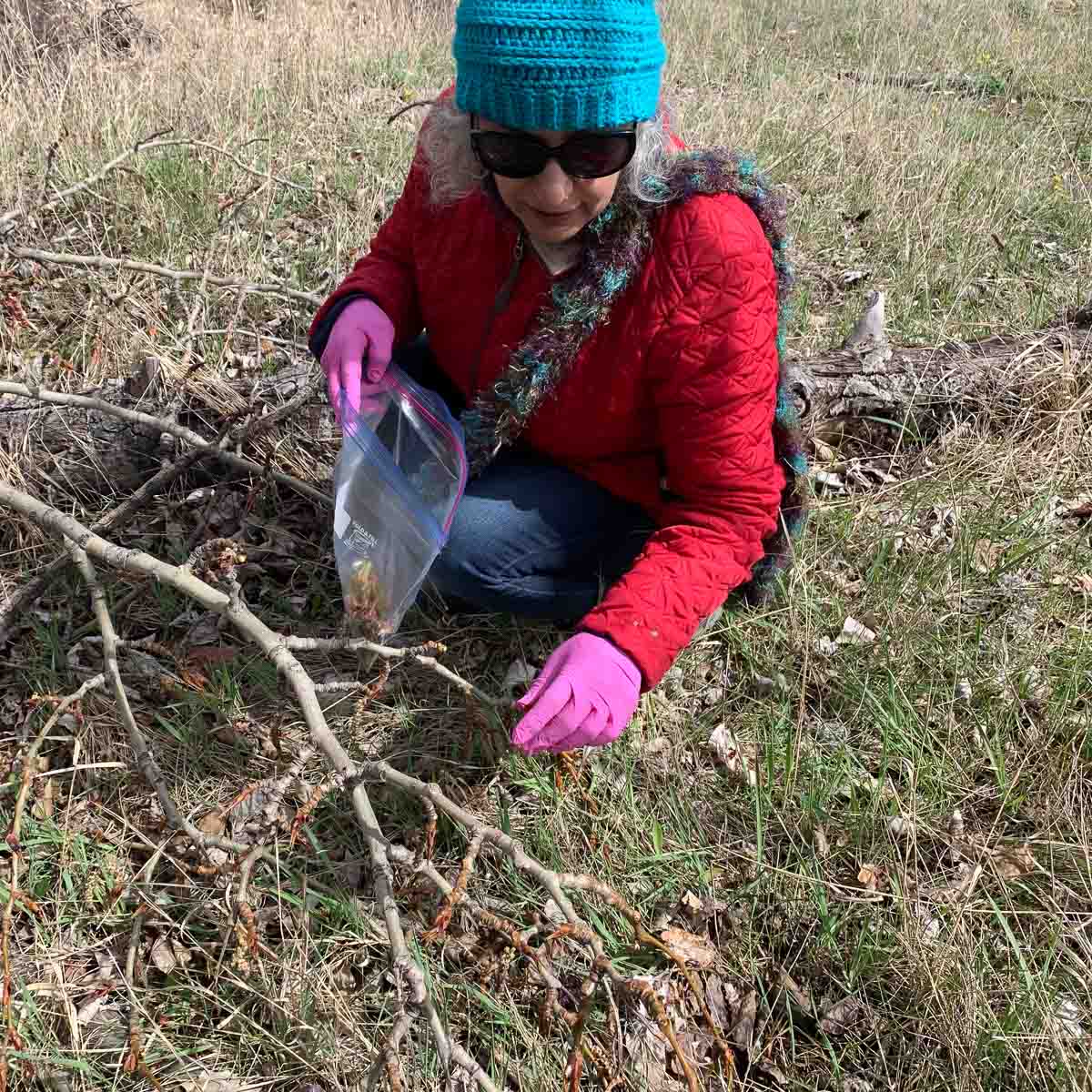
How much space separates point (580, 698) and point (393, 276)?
1.19 meters

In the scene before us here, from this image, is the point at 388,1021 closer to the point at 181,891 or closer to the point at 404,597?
the point at 181,891

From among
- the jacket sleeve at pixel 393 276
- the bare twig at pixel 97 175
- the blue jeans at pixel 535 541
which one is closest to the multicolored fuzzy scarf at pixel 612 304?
the blue jeans at pixel 535 541

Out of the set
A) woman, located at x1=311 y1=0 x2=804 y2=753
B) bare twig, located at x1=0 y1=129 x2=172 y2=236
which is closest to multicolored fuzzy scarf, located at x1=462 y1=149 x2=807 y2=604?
woman, located at x1=311 y1=0 x2=804 y2=753

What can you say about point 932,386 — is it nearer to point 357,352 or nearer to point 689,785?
point 689,785

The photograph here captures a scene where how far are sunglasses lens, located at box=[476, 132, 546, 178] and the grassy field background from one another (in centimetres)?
Answer: 50

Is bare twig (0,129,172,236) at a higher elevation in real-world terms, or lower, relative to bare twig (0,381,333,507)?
higher

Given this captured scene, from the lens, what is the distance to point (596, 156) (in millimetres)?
1524

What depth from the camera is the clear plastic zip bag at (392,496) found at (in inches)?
71.7

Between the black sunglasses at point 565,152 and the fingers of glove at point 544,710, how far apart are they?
2.92ft

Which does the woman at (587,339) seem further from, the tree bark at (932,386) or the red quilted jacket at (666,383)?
the tree bark at (932,386)

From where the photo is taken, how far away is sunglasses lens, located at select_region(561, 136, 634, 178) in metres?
1.51

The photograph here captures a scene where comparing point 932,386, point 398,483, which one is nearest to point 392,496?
point 398,483

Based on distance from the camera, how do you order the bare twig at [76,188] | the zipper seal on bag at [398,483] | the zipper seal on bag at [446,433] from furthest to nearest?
the bare twig at [76,188], the zipper seal on bag at [446,433], the zipper seal on bag at [398,483]

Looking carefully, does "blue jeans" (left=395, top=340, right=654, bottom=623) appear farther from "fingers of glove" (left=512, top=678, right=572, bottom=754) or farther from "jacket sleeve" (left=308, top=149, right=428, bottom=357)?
"fingers of glove" (left=512, top=678, right=572, bottom=754)
